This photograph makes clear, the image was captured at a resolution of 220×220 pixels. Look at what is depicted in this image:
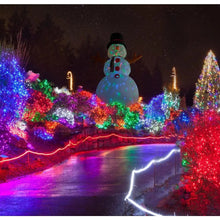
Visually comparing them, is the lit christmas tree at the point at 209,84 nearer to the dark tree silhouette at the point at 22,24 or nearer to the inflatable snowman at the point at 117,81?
the inflatable snowman at the point at 117,81

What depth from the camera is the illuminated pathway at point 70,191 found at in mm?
7841

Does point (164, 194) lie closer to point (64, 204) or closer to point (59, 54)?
point (64, 204)

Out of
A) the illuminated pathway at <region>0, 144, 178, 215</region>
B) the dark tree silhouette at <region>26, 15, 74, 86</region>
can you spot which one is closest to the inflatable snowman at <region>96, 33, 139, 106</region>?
the dark tree silhouette at <region>26, 15, 74, 86</region>

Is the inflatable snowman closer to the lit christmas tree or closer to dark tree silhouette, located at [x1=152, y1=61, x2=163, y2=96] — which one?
the lit christmas tree

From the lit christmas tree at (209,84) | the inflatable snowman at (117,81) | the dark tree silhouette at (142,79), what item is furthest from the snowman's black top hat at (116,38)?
the dark tree silhouette at (142,79)

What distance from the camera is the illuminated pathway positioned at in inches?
309

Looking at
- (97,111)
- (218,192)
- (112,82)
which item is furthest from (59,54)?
(218,192)

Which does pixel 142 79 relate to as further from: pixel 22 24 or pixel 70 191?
pixel 70 191

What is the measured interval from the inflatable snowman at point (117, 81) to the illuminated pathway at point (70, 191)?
19.0 meters

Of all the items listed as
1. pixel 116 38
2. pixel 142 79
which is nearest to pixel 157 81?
pixel 142 79

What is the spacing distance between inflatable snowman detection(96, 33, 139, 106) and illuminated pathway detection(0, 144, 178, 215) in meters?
19.0

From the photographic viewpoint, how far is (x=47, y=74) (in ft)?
159

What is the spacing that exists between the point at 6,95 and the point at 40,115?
7939 millimetres

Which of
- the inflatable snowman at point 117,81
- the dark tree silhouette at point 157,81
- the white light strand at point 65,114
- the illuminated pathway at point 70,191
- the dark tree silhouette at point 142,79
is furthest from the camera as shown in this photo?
the dark tree silhouette at point 157,81
